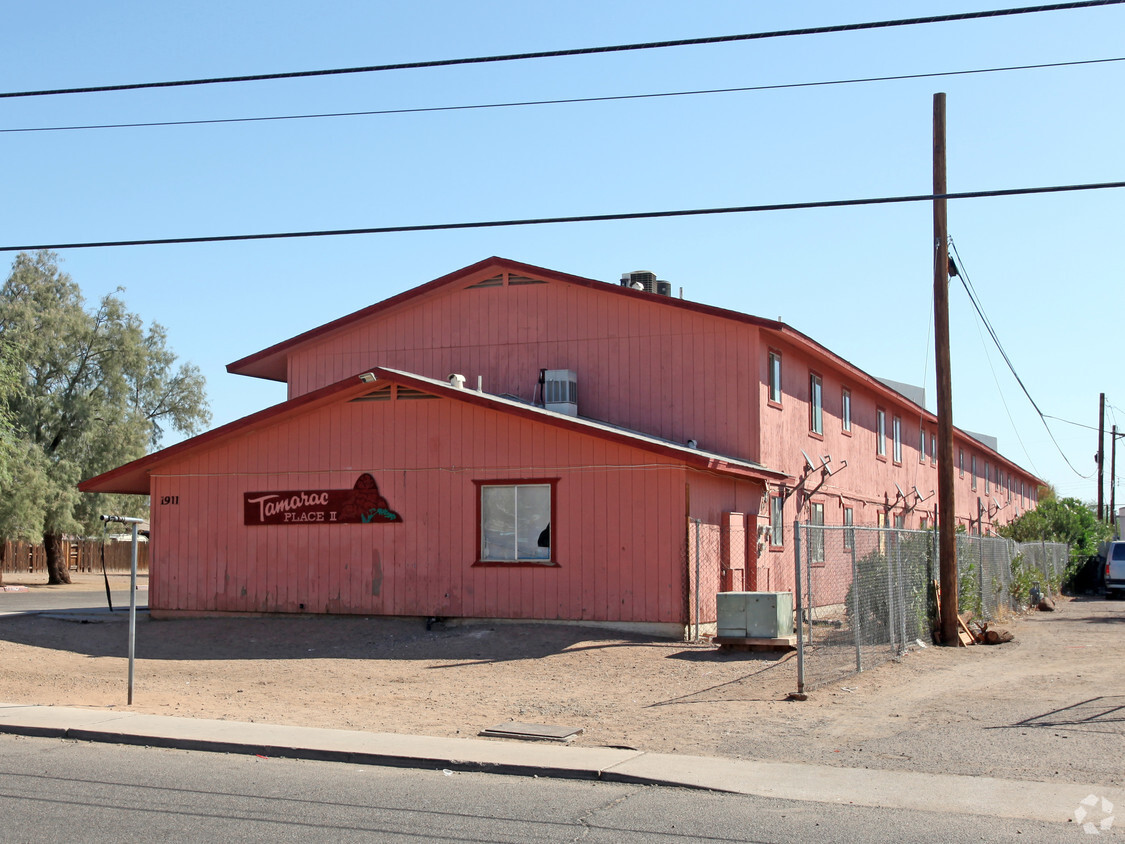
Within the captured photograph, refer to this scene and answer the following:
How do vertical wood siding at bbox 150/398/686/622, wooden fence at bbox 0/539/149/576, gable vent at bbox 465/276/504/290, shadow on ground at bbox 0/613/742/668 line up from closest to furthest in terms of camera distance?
1. shadow on ground at bbox 0/613/742/668
2. vertical wood siding at bbox 150/398/686/622
3. gable vent at bbox 465/276/504/290
4. wooden fence at bbox 0/539/149/576

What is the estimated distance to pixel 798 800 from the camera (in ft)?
25.8

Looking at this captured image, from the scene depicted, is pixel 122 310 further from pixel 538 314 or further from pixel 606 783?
pixel 606 783

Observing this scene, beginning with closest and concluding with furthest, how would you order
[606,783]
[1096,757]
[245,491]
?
[606,783], [1096,757], [245,491]

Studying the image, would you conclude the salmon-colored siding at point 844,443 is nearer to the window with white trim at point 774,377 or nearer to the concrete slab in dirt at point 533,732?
the window with white trim at point 774,377

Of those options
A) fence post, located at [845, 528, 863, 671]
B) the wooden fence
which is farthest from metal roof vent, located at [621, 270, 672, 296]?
the wooden fence

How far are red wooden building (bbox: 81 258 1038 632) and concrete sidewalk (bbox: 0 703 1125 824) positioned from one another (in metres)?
8.10

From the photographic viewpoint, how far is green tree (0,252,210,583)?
39344mm

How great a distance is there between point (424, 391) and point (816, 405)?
1006cm

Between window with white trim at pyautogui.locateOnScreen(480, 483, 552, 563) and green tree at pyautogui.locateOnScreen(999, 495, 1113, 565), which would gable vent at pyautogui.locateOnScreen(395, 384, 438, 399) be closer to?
window with white trim at pyautogui.locateOnScreen(480, 483, 552, 563)

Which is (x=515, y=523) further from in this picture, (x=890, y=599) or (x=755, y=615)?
(x=890, y=599)

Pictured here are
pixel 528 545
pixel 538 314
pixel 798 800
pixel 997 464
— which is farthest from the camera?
pixel 997 464

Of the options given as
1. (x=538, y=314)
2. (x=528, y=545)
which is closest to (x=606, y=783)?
(x=528, y=545)

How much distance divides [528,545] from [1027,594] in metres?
14.0

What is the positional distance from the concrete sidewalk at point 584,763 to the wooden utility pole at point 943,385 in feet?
30.5
